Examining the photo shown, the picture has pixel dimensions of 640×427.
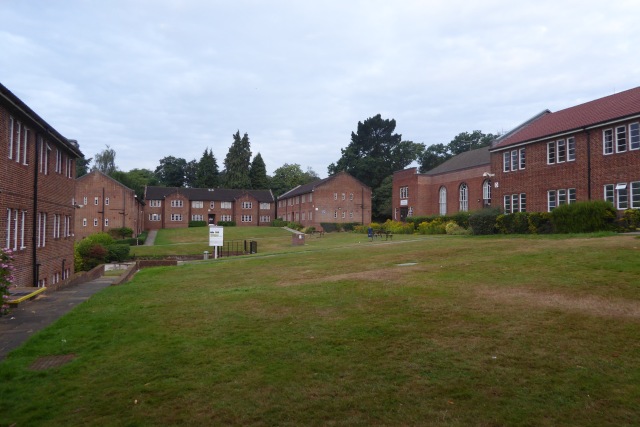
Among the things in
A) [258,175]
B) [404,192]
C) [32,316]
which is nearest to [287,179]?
[258,175]

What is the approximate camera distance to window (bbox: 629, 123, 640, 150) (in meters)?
25.5

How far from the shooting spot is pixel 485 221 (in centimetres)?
2717

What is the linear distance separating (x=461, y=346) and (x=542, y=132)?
3064cm

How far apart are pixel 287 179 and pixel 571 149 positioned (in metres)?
79.6

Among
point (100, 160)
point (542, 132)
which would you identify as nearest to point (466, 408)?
point (542, 132)

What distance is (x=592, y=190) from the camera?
92.5ft

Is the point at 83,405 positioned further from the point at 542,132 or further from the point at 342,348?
the point at 542,132

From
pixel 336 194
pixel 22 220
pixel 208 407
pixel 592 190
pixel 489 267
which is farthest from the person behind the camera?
pixel 336 194

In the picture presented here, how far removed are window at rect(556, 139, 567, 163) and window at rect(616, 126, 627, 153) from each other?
3787 mm

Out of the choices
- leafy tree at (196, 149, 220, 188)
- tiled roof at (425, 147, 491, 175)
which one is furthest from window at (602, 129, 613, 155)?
leafy tree at (196, 149, 220, 188)

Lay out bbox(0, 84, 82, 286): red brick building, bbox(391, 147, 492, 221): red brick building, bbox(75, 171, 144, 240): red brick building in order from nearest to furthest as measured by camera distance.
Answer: bbox(0, 84, 82, 286): red brick building < bbox(391, 147, 492, 221): red brick building < bbox(75, 171, 144, 240): red brick building

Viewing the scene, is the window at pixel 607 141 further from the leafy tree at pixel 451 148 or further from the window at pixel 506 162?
the leafy tree at pixel 451 148

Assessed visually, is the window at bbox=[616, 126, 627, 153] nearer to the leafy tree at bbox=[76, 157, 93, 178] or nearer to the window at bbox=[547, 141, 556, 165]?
the window at bbox=[547, 141, 556, 165]

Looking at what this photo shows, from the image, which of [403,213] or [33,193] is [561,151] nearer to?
[403,213]
